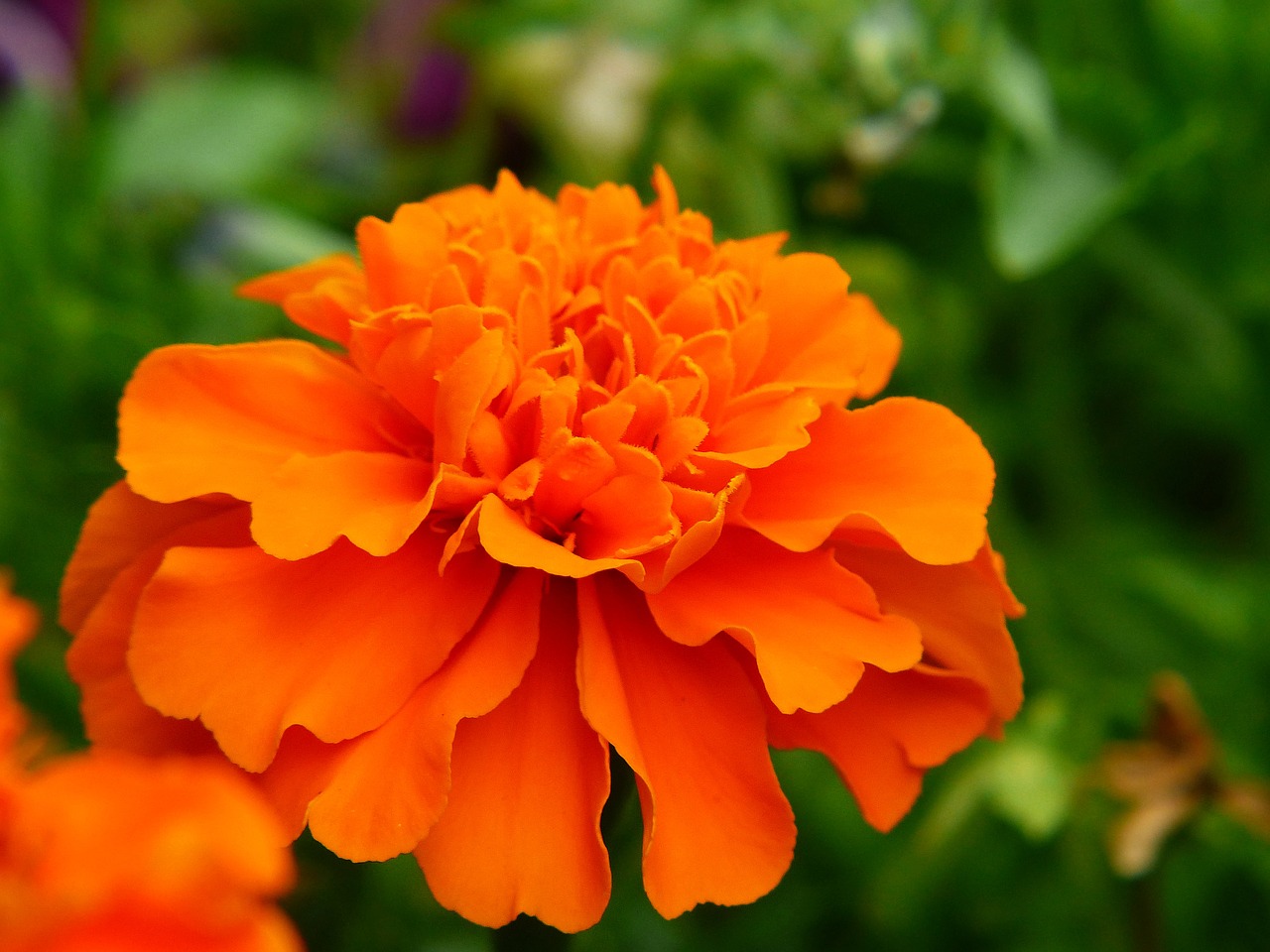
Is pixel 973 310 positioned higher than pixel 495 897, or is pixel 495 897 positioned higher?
pixel 495 897

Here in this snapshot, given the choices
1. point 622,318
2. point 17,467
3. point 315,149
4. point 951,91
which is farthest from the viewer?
point 315,149

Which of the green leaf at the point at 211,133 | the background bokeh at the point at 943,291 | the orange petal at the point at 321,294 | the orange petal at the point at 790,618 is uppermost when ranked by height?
the orange petal at the point at 790,618

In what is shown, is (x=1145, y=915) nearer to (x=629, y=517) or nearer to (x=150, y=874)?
(x=629, y=517)

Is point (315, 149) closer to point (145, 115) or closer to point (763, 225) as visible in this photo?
point (145, 115)

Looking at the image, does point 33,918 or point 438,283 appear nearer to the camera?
point 33,918

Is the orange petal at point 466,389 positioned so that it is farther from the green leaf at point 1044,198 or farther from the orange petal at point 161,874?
the green leaf at point 1044,198

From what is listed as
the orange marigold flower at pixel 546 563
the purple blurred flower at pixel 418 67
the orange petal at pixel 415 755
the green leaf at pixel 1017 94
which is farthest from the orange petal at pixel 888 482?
the purple blurred flower at pixel 418 67

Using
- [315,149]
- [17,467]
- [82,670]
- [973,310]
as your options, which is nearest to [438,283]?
[82,670]
